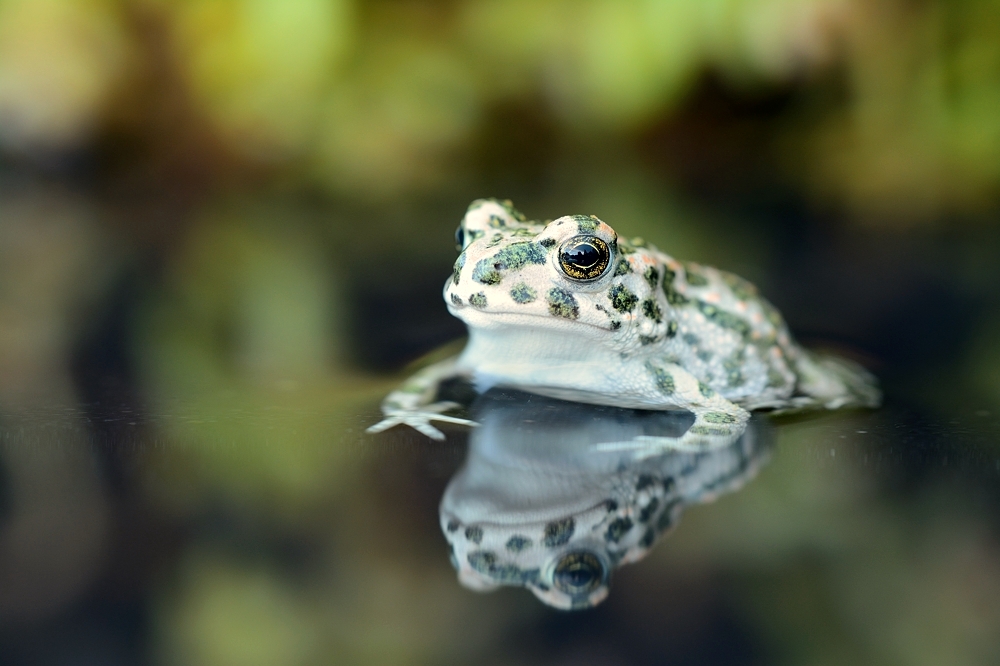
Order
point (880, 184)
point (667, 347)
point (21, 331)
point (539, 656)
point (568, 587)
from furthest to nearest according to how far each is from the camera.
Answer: point (880, 184)
point (21, 331)
point (667, 347)
point (568, 587)
point (539, 656)

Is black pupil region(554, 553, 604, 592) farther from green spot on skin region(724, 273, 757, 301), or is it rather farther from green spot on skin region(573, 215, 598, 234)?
green spot on skin region(724, 273, 757, 301)

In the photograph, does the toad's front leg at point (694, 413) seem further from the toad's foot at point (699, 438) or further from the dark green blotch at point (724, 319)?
the dark green blotch at point (724, 319)

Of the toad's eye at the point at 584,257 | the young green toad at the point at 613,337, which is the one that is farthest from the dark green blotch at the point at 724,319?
the toad's eye at the point at 584,257

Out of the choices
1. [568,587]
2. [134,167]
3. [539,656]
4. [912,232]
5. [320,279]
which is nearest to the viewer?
[539,656]

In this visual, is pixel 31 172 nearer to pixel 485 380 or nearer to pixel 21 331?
pixel 21 331

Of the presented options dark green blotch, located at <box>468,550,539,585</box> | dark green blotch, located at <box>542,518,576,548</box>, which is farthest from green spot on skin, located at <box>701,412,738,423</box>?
dark green blotch, located at <box>468,550,539,585</box>

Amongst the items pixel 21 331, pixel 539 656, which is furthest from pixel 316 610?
pixel 21 331
